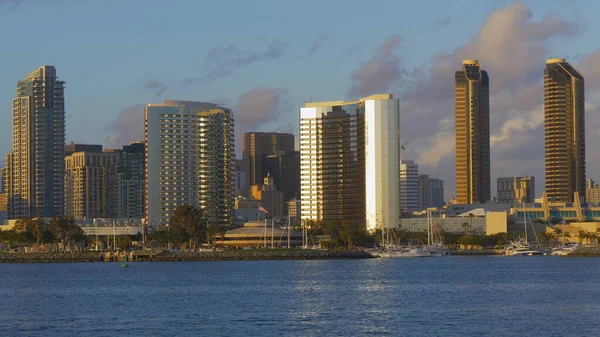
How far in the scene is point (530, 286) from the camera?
5428 inches

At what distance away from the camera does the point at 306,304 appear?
111812 mm

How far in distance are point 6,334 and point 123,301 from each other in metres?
31.4

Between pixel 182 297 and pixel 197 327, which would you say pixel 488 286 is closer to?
pixel 182 297

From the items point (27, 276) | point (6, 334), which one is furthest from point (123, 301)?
point (27, 276)

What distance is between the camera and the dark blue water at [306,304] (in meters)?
89.3

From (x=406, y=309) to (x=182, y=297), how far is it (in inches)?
1182

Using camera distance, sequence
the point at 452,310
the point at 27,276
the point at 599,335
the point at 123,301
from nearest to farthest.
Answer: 1. the point at 599,335
2. the point at 452,310
3. the point at 123,301
4. the point at 27,276

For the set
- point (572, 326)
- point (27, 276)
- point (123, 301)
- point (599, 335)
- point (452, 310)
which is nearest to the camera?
point (599, 335)

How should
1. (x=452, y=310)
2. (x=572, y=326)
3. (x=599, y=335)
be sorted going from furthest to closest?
(x=452, y=310) → (x=572, y=326) → (x=599, y=335)

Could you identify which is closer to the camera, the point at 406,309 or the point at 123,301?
the point at 406,309

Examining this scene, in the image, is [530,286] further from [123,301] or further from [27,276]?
[27,276]

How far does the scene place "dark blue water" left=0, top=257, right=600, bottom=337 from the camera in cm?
8931

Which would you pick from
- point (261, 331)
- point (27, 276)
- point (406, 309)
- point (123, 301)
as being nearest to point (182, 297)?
point (123, 301)

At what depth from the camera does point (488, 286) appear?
139000 millimetres
